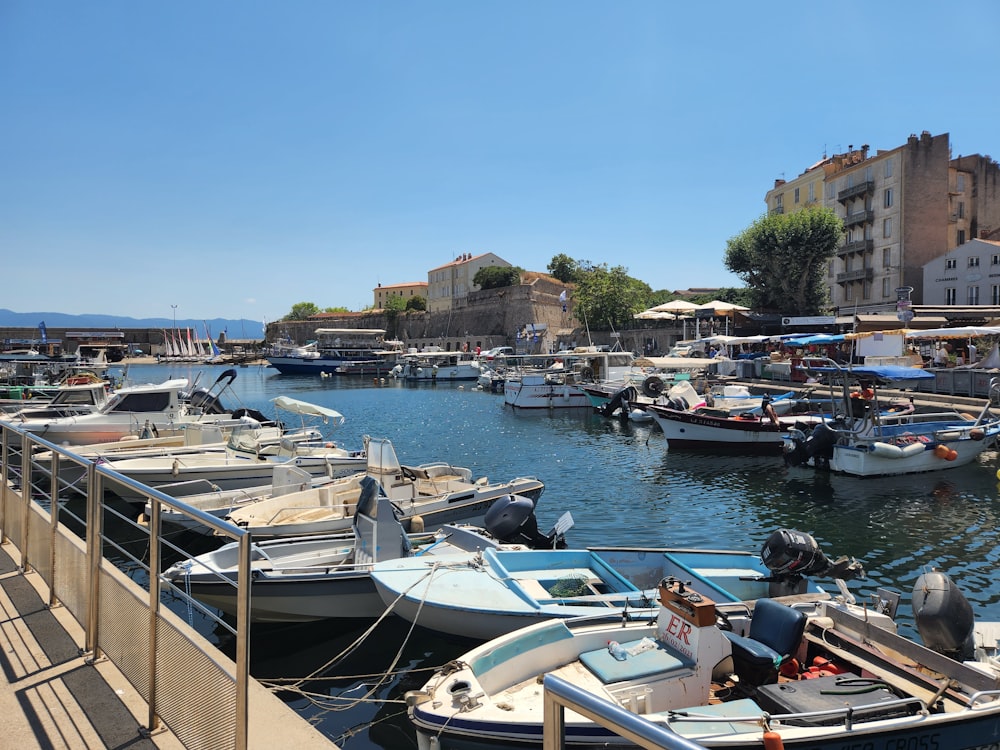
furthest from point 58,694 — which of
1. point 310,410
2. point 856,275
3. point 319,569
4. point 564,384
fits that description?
point 856,275

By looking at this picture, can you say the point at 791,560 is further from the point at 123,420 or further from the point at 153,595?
the point at 123,420

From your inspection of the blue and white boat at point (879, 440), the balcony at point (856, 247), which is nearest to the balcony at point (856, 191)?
the balcony at point (856, 247)

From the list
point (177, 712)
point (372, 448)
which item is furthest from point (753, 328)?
point (177, 712)

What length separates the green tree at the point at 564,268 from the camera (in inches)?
3637

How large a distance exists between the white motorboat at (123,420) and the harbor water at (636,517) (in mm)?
7502

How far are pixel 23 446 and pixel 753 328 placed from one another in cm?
4843

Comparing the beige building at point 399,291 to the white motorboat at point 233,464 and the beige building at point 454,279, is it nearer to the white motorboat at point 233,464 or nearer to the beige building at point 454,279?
the beige building at point 454,279

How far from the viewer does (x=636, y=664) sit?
17.9ft

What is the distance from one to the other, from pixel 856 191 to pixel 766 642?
51.8m

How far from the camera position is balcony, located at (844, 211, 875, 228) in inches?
1907

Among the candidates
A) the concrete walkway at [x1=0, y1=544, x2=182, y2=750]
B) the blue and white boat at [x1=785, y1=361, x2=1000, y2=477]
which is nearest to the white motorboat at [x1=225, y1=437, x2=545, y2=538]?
the concrete walkway at [x1=0, y1=544, x2=182, y2=750]

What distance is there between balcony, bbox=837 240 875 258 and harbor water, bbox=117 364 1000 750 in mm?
29488

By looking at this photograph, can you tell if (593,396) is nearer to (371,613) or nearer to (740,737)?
Result: (371,613)

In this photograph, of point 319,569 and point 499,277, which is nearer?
point 319,569
